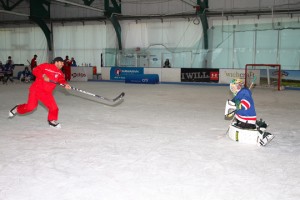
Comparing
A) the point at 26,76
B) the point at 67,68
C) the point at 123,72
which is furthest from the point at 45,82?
the point at 67,68

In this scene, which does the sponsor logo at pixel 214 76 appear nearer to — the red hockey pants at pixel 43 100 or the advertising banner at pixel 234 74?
the advertising banner at pixel 234 74

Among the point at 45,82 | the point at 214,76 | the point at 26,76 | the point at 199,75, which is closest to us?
the point at 45,82

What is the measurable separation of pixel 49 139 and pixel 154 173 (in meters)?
2.51

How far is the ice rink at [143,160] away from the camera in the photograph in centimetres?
347

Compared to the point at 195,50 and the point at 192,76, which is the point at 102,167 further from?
the point at 195,50

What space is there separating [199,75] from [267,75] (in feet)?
13.5

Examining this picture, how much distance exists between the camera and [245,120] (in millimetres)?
5504

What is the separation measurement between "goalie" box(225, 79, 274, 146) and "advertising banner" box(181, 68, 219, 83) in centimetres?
1411

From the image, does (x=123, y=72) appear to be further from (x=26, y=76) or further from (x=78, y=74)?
(x=26, y=76)

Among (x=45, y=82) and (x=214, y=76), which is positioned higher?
(x=45, y=82)

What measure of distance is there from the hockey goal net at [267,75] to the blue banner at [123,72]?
696 cm

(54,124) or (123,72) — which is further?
(123,72)

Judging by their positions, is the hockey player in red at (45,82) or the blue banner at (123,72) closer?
the hockey player in red at (45,82)

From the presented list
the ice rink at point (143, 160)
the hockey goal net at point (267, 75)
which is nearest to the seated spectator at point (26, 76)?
the hockey goal net at point (267, 75)
